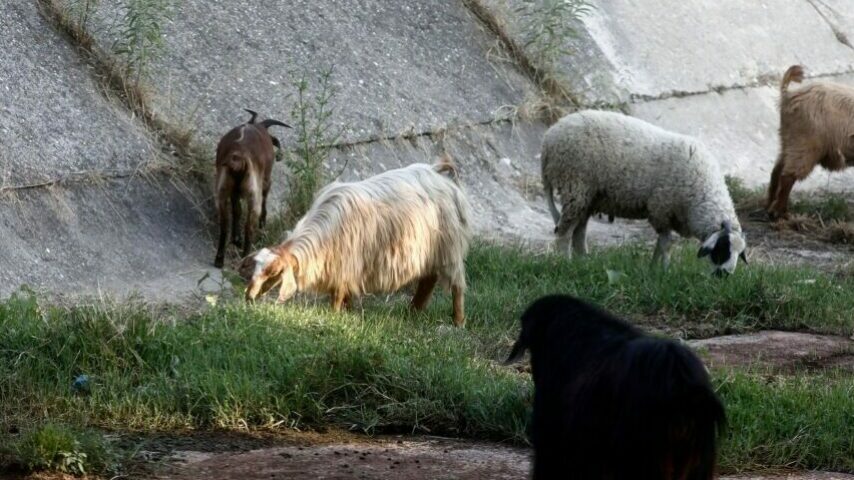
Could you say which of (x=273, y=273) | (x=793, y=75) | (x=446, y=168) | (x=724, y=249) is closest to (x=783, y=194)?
(x=793, y=75)

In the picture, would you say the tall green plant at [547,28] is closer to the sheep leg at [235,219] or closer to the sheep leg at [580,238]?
the sheep leg at [580,238]

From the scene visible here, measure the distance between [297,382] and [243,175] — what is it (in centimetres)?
338

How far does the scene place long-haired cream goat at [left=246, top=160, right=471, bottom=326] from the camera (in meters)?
8.63

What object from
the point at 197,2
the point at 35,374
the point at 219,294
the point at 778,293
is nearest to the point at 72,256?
the point at 219,294

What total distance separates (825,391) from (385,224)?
3006 mm

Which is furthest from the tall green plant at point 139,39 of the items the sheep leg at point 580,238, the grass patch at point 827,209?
the grass patch at point 827,209

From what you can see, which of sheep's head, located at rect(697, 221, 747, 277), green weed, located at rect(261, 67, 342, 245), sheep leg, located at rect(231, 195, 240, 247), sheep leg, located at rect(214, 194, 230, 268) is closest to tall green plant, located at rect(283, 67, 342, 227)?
green weed, located at rect(261, 67, 342, 245)

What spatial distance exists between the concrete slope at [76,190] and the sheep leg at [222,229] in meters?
0.14

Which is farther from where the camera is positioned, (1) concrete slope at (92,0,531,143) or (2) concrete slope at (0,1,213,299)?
(1) concrete slope at (92,0,531,143)

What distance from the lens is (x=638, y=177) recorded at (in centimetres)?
1097

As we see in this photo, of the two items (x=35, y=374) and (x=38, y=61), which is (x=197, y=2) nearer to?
(x=38, y=61)

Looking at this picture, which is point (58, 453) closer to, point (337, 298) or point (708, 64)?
point (337, 298)

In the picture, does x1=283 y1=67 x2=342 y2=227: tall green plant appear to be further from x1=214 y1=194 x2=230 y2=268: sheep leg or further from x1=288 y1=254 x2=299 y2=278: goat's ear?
x1=288 y1=254 x2=299 y2=278: goat's ear

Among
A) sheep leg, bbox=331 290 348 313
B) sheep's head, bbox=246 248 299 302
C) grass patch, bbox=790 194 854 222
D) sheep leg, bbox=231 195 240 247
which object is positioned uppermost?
grass patch, bbox=790 194 854 222
